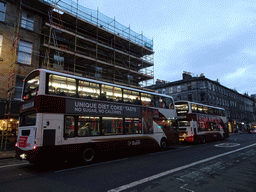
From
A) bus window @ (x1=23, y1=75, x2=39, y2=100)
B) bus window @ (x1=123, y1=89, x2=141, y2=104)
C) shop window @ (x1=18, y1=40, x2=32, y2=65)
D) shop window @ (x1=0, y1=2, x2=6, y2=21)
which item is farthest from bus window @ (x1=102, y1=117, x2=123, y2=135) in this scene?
shop window @ (x1=0, y1=2, x2=6, y2=21)

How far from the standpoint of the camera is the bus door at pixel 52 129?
6852 mm

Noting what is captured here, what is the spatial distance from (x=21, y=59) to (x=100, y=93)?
11.8 m

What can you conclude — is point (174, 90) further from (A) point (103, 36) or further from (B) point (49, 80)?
(B) point (49, 80)

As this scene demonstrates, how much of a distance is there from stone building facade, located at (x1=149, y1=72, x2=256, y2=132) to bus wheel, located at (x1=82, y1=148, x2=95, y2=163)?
3832 cm

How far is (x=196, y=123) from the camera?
663 inches

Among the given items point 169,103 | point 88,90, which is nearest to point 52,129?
point 88,90

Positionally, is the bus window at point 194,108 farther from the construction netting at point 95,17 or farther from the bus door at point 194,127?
the construction netting at point 95,17

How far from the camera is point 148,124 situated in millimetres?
11531

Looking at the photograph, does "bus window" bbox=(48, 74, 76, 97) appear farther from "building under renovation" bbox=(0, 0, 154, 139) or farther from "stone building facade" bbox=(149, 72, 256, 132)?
"stone building facade" bbox=(149, 72, 256, 132)

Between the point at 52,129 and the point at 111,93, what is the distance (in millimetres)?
3901

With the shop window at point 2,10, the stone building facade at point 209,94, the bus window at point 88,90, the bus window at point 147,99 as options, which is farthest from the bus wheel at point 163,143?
the stone building facade at point 209,94

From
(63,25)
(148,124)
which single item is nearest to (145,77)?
(63,25)

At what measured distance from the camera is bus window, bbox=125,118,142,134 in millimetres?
10191

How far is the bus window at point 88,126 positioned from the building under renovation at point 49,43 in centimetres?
836
